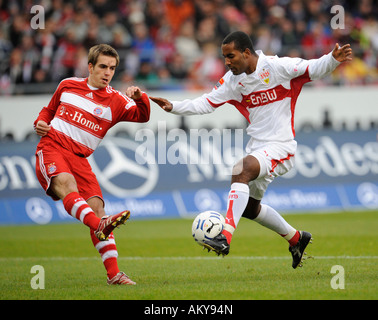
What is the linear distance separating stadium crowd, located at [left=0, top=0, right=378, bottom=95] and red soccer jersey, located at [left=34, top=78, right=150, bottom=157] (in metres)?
10.5

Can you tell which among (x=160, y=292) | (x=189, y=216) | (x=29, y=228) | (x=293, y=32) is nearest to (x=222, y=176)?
(x=189, y=216)

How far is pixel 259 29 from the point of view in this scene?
20203 mm

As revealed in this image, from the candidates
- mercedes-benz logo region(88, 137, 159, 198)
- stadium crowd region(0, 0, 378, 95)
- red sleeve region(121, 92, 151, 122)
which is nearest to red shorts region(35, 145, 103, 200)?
red sleeve region(121, 92, 151, 122)

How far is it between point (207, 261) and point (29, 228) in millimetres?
6585

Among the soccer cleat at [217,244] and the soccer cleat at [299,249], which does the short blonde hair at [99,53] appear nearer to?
the soccer cleat at [217,244]

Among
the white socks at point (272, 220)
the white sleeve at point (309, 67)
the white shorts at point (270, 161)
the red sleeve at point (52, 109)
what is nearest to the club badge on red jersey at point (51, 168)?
the red sleeve at point (52, 109)

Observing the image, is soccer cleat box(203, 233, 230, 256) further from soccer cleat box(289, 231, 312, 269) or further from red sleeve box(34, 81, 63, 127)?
red sleeve box(34, 81, 63, 127)

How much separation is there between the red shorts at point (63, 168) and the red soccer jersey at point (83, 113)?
112 millimetres

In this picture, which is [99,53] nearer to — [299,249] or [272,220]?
[272,220]

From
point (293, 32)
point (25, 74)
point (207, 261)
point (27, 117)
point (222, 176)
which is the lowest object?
point (207, 261)

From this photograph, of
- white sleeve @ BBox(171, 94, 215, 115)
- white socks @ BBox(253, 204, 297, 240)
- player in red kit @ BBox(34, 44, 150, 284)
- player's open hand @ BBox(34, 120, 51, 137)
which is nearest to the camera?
player in red kit @ BBox(34, 44, 150, 284)

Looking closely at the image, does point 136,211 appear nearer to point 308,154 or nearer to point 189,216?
point 189,216

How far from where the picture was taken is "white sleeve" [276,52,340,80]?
7.76 metres

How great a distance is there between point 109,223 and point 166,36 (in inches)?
561
